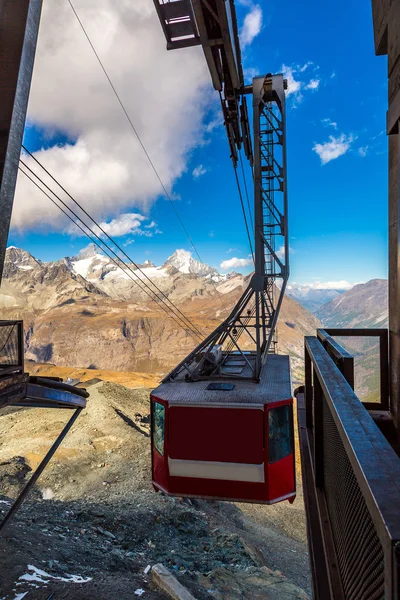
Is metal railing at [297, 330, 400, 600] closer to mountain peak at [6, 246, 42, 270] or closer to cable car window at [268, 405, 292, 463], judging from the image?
cable car window at [268, 405, 292, 463]

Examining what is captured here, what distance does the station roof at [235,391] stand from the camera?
20.0ft

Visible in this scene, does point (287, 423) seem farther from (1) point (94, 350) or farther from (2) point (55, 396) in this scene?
(1) point (94, 350)

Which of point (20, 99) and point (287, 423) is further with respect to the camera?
point (287, 423)

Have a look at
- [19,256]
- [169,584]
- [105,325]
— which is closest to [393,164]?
[169,584]

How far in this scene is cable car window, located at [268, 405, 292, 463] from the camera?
5.81 m

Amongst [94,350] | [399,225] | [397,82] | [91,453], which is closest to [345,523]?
[399,225]

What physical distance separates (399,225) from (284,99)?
10.4m

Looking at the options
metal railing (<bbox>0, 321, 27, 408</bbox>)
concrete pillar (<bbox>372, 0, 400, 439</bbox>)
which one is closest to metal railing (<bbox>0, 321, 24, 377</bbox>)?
metal railing (<bbox>0, 321, 27, 408</bbox>)

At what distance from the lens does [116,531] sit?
9750 millimetres

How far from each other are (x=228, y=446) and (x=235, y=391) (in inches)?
43.1

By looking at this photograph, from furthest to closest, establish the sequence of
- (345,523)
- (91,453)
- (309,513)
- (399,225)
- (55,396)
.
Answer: (91,453), (55,396), (399,225), (309,513), (345,523)

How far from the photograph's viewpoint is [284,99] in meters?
11.3

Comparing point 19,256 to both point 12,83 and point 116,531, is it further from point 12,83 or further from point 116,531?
point 12,83

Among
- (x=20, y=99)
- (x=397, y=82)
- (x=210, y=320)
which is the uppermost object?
(x=20, y=99)
